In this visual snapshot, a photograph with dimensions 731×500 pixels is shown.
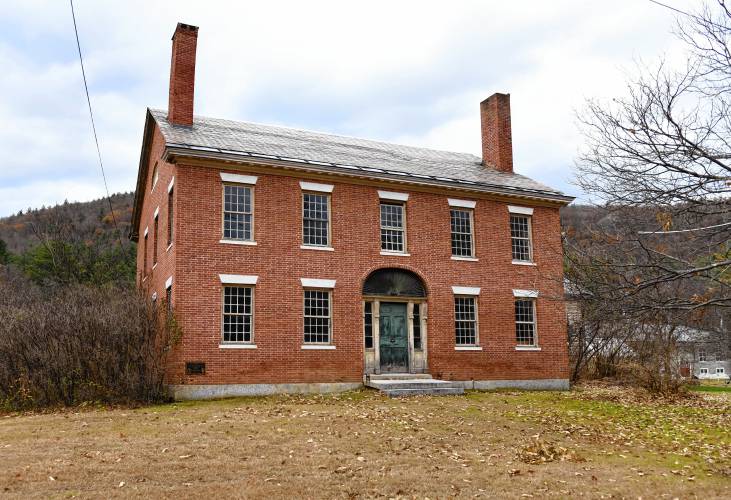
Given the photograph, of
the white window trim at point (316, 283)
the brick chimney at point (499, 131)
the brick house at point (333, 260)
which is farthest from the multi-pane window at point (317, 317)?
the brick chimney at point (499, 131)

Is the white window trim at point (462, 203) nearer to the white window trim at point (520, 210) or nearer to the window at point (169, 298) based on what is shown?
the white window trim at point (520, 210)

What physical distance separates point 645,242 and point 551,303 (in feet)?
45.8

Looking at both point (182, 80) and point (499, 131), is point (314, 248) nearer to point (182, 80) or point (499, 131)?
point (182, 80)

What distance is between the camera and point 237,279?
722 inches

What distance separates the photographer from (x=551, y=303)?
2284 cm

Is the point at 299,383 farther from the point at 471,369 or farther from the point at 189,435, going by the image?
the point at 189,435

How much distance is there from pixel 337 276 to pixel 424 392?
13.8 feet

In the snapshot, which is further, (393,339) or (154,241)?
(154,241)

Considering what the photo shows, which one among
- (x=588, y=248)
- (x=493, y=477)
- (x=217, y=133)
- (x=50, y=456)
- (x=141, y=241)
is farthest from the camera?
(x=141, y=241)

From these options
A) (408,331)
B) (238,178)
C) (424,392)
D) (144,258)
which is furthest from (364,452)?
(144,258)

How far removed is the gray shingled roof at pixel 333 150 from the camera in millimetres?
19438

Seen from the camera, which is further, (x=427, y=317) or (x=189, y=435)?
(x=427, y=317)

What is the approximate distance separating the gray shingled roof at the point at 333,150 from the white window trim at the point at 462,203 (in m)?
0.67

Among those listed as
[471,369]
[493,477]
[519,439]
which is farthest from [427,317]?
[493,477]
